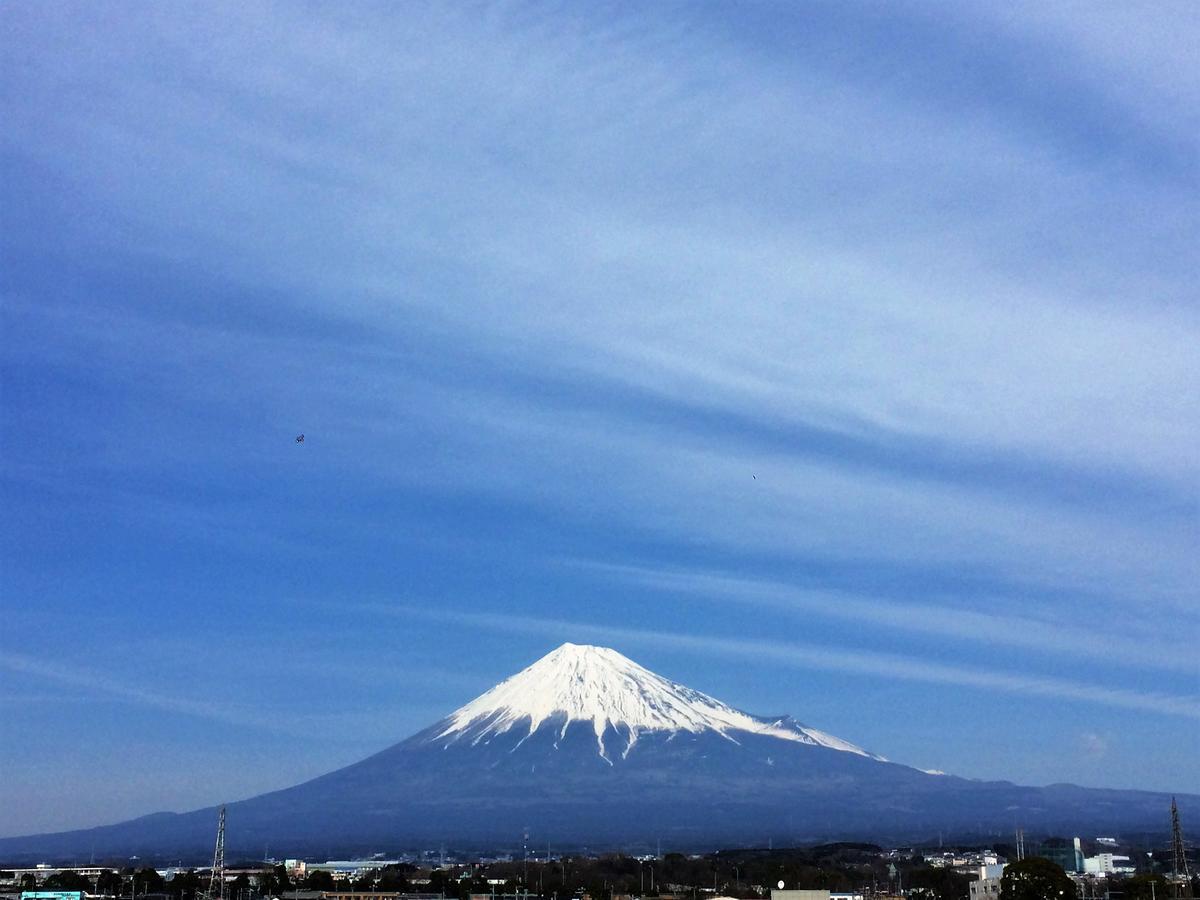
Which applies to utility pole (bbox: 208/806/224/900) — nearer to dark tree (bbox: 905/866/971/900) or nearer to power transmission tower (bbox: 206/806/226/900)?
power transmission tower (bbox: 206/806/226/900)

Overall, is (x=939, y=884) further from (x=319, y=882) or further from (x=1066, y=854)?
(x=319, y=882)

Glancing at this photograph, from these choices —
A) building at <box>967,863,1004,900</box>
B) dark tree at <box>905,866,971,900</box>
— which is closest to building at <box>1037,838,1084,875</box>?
dark tree at <box>905,866,971,900</box>

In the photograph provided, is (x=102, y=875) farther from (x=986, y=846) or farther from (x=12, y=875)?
A: (x=986, y=846)

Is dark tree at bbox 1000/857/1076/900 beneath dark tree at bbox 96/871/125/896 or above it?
above

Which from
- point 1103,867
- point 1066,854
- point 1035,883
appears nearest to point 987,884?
point 1035,883

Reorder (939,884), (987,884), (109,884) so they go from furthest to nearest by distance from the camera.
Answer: (109,884)
(939,884)
(987,884)

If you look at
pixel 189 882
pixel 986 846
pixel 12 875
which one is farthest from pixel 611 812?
pixel 189 882

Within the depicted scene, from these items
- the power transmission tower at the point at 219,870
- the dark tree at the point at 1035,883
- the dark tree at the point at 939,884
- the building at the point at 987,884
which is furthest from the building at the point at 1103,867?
the power transmission tower at the point at 219,870

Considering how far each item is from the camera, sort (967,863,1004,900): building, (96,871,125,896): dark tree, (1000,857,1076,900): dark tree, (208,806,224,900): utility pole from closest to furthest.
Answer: (1000,857,1076,900): dark tree → (208,806,224,900): utility pole → (967,863,1004,900): building → (96,871,125,896): dark tree

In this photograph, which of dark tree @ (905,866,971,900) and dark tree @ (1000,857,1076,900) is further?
dark tree @ (905,866,971,900)
